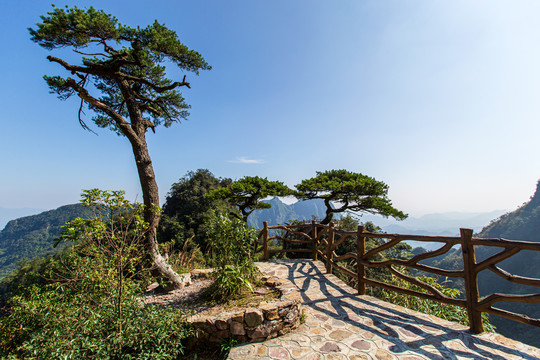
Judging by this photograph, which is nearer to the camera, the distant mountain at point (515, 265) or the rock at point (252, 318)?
the rock at point (252, 318)

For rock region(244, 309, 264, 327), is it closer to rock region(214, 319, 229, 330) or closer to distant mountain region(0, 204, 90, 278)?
rock region(214, 319, 229, 330)

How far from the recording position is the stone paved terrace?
2.30 metres

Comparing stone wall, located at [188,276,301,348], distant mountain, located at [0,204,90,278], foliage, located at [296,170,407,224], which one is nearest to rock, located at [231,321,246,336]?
stone wall, located at [188,276,301,348]

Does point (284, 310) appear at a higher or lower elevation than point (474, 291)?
lower

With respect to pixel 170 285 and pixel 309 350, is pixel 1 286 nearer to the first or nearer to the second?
pixel 170 285

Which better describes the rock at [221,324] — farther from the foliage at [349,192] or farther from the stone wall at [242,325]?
the foliage at [349,192]

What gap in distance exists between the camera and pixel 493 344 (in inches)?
94.5

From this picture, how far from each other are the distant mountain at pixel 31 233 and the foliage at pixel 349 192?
247 feet

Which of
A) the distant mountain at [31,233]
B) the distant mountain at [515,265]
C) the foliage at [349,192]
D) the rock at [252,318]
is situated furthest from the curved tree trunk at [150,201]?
the distant mountain at [31,233]

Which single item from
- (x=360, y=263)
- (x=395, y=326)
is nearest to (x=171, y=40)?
(x=360, y=263)

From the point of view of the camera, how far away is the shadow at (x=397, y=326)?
7.52ft

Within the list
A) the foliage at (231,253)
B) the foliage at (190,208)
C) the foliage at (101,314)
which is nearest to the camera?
the foliage at (101,314)

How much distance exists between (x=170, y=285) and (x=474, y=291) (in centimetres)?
444

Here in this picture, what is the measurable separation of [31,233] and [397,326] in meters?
103
